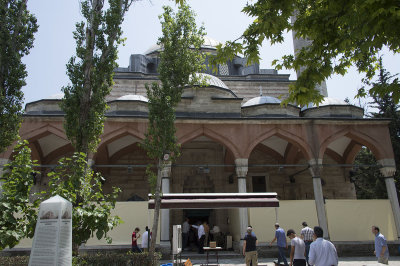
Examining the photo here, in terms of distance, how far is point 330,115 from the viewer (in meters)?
12.2

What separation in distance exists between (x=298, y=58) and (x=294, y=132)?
21.4 feet

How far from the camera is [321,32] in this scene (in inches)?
168

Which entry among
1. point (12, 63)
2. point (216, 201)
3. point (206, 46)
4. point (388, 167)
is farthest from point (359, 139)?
point (206, 46)

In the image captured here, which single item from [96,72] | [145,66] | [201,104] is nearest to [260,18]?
[96,72]

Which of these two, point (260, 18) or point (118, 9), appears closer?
point (260, 18)

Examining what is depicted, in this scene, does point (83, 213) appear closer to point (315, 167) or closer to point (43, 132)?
point (43, 132)

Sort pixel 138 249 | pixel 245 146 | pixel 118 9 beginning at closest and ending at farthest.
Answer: pixel 118 9 → pixel 138 249 → pixel 245 146

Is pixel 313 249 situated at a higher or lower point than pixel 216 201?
lower

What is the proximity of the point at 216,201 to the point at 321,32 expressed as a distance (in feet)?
17.6

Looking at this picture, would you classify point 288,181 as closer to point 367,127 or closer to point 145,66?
point 367,127

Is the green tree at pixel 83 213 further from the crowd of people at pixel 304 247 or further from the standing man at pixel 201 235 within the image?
the standing man at pixel 201 235

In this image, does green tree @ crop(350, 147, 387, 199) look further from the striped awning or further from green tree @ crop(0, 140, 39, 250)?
green tree @ crop(0, 140, 39, 250)

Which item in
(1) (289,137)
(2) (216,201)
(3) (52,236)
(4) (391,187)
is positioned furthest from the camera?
(1) (289,137)

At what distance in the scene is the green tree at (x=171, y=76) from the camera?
724 cm
